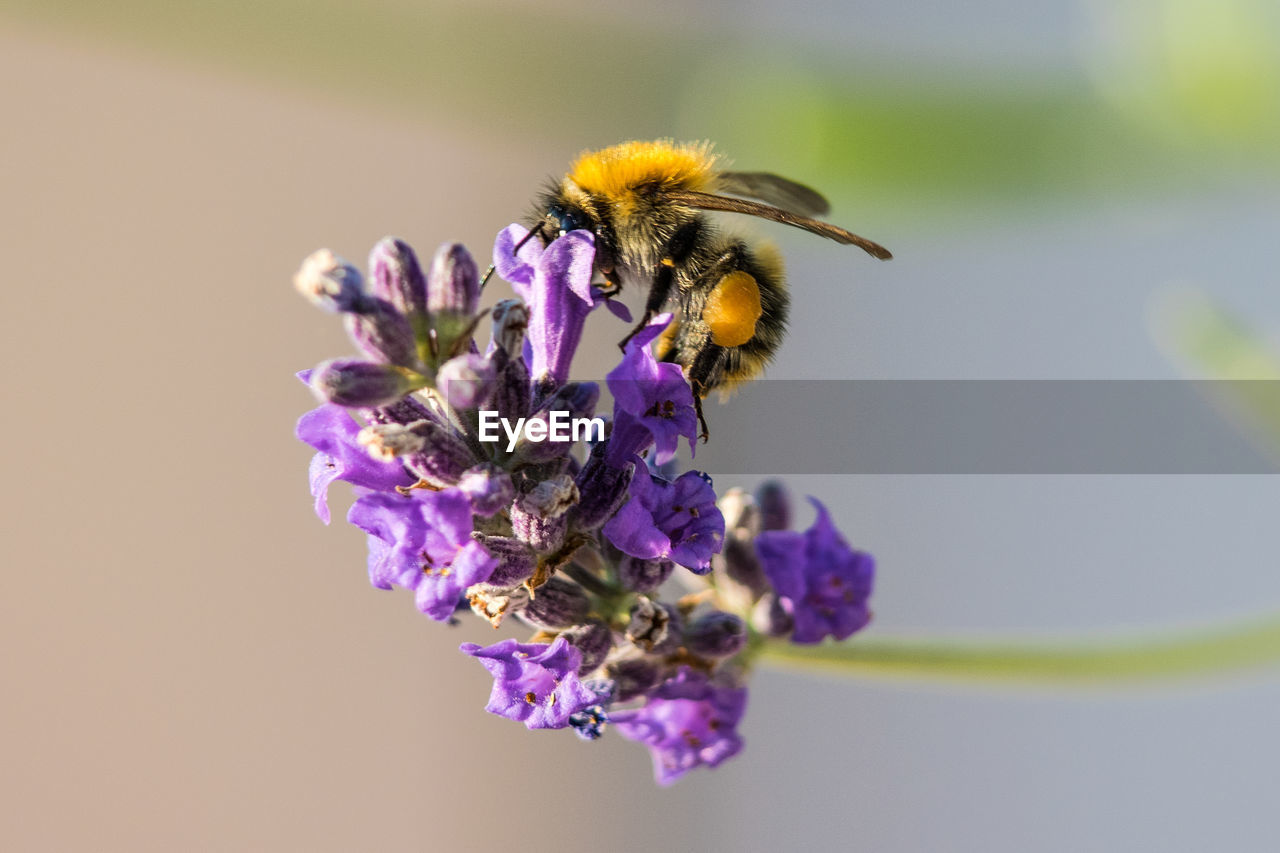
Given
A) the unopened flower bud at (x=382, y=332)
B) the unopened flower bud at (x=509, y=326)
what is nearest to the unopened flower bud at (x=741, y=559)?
the unopened flower bud at (x=509, y=326)

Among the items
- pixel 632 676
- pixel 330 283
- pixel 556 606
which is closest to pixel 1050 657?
pixel 632 676

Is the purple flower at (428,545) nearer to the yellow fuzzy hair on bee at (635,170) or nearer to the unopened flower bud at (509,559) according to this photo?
the unopened flower bud at (509,559)

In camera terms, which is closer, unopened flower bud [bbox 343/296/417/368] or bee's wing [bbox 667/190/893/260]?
unopened flower bud [bbox 343/296/417/368]

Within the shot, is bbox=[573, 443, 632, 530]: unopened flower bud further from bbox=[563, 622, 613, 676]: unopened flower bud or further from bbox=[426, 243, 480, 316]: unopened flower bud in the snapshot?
bbox=[426, 243, 480, 316]: unopened flower bud

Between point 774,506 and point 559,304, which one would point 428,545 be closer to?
point 559,304

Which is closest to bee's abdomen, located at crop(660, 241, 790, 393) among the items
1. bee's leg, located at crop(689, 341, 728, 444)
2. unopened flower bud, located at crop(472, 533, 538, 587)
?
bee's leg, located at crop(689, 341, 728, 444)

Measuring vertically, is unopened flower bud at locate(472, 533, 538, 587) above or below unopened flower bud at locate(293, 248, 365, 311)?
below
